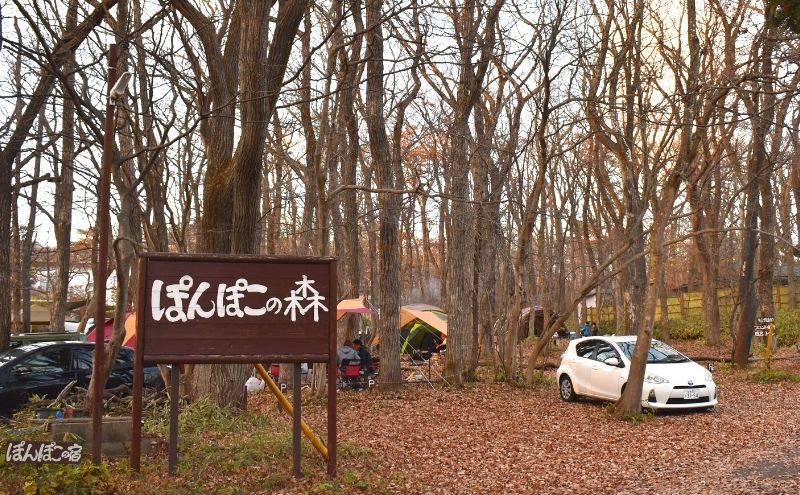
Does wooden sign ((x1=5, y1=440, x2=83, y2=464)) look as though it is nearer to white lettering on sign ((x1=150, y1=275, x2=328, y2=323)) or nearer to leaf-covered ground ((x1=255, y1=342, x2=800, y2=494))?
white lettering on sign ((x1=150, y1=275, x2=328, y2=323))

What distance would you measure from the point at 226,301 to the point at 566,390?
33.9 feet

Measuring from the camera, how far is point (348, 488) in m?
7.82

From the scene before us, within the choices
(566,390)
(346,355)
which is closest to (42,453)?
(346,355)

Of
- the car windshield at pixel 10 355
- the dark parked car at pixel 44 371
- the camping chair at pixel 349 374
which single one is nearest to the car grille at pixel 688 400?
the camping chair at pixel 349 374

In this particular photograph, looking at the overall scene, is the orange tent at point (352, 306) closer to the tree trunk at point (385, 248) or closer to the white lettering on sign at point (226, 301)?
the tree trunk at point (385, 248)

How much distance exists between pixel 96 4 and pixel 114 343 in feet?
16.7

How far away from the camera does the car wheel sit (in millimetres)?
16125

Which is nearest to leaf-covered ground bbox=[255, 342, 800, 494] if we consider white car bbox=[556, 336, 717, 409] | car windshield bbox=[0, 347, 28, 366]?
white car bbox=[556, 336, 717, 409]

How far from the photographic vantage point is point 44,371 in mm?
13711

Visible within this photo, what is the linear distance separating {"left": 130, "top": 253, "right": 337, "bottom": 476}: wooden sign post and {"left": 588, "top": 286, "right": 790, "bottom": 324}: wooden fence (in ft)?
109

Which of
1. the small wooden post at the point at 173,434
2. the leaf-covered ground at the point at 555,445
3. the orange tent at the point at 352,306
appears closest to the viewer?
the small wooden post at the point at 173,434

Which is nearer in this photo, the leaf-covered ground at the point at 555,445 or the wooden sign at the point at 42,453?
the wooden sign at the point at 42,453

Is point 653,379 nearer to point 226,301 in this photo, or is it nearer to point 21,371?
point 226,301

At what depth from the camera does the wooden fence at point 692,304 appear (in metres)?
40.3
